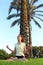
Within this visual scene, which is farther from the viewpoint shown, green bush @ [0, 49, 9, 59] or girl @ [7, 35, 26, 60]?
green bush @ [0, 49, 9, 59]

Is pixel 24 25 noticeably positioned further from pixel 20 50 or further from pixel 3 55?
pixel 20 50

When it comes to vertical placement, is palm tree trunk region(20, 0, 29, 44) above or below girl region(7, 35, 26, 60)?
below

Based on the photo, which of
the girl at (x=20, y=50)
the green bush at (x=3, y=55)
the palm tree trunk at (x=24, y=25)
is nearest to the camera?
the girl at (x=20, y=50)

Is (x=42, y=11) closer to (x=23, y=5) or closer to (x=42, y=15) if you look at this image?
(x=42, y=15)

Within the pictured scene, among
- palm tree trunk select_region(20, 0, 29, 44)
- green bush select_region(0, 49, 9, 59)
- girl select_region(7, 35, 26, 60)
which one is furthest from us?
green bush select_region(0, 49, 9, 59)

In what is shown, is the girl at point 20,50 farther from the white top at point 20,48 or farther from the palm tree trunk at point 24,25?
the palm tree trunk at point 24,25

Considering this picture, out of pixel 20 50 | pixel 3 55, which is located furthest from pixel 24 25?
pixel 20 50

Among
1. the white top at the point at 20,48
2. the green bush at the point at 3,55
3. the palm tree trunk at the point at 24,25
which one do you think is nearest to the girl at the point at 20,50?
the white top at the point at 20,48

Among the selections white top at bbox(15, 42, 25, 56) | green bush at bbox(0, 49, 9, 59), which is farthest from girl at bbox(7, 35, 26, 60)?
green bush at bbox(0, 49, 9, 59)

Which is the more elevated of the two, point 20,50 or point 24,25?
point 20,50

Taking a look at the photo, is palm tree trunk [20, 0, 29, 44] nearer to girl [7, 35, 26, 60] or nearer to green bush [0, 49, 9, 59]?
green bush [0, 49, 9, 59]

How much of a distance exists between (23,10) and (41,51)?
69.7ft

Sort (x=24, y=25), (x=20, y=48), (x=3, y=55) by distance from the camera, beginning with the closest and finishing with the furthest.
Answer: (x=20, y=48) → (x=24, y=25) → (x=3, y=55)

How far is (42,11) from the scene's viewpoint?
48625 mm
